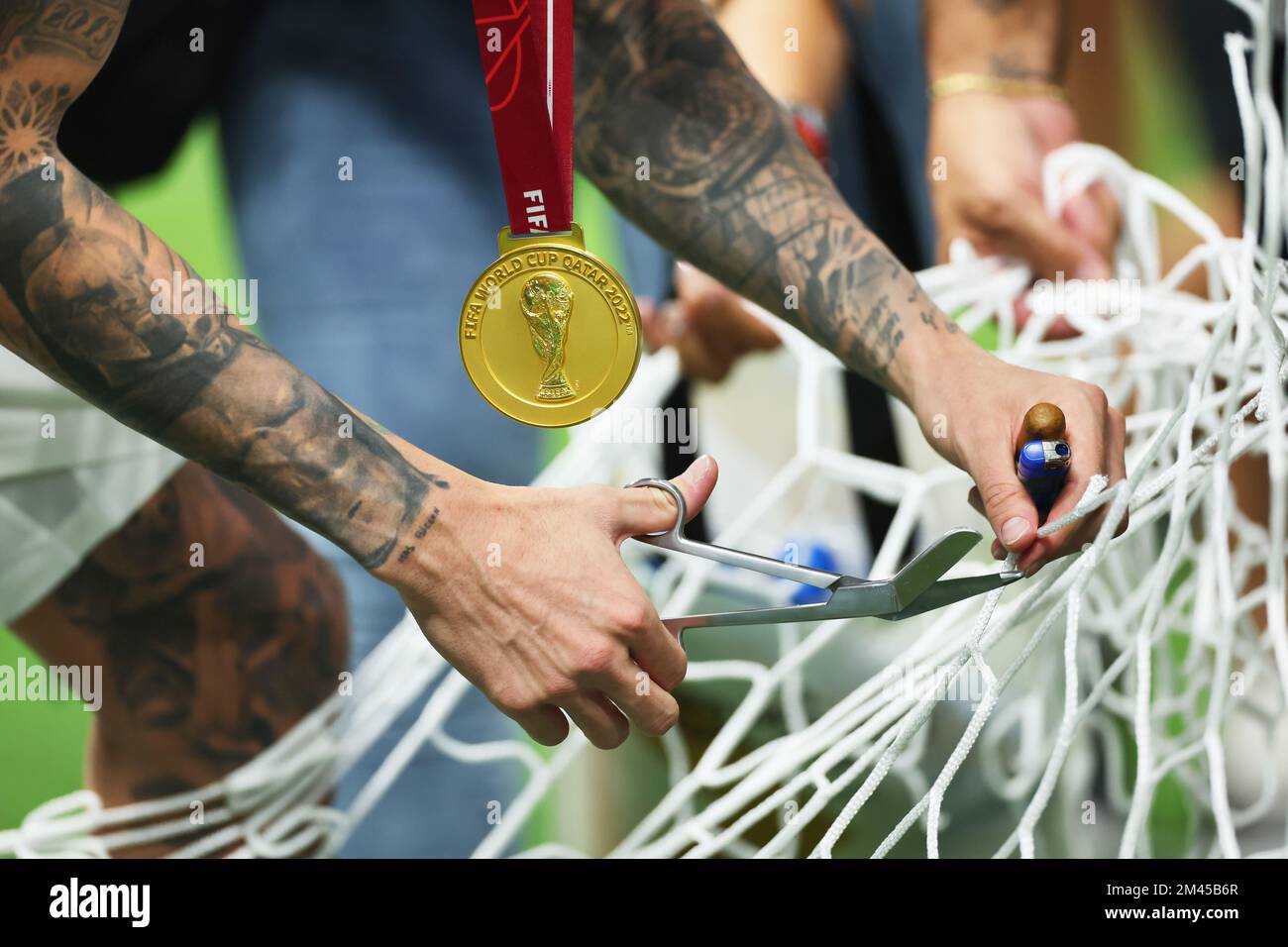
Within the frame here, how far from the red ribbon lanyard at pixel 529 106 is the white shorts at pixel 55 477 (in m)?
0.47

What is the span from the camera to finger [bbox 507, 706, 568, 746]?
0.56 m

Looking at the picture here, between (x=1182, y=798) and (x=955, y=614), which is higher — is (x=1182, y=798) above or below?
below

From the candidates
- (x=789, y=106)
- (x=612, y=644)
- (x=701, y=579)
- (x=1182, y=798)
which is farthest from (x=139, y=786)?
(x=1182, y=798)

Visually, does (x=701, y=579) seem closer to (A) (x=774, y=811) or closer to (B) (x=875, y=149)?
(A) (x=774, y=811)

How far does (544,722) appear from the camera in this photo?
563mm

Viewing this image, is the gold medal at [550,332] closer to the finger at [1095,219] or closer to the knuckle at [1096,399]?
the knuckle at [1096,399]

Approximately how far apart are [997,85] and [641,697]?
757 millimetres

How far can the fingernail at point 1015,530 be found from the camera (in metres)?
0.58

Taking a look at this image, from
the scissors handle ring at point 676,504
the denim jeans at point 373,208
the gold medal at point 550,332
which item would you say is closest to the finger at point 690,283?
the denim jeans at point 373,208

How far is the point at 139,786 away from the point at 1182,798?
1.00 meters

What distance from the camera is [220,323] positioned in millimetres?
543

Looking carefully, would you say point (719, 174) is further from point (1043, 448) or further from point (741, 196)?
point (1043, 448)

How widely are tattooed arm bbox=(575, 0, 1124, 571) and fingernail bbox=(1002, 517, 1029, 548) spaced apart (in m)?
0.07

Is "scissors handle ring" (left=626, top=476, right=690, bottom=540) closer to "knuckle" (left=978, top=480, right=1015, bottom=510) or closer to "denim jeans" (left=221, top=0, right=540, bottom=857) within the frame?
"knuckle" (left=978, top=480, right=1015, bottom=510)
